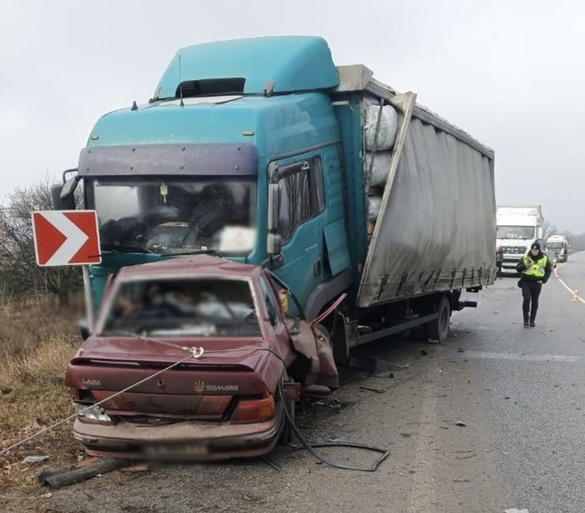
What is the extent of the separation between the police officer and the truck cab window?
26.0 feet

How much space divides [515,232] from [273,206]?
27.3 m

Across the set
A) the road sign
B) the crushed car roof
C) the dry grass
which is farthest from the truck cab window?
the dry grass

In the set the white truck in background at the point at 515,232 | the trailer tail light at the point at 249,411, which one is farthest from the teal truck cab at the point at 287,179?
the white truck in background at the point at 515,232

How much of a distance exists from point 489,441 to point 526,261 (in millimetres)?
8665

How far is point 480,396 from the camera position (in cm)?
722

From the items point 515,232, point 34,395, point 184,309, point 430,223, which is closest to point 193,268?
point 184,309

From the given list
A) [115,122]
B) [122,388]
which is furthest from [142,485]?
[115,122]

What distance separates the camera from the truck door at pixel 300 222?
588 centimetres

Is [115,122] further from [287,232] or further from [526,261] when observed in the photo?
[526,261]

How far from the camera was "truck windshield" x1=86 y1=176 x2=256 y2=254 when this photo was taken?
5664 mm

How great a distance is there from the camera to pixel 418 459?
505cm

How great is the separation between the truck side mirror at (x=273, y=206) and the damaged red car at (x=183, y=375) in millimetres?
770

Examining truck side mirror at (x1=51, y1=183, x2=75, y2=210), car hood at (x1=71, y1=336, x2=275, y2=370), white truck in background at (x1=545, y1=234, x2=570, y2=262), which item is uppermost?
truck side mirror at (x1=51, y1=183, x2=75, y2=210)

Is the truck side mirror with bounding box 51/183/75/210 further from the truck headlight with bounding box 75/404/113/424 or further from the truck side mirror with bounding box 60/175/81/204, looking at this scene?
the truck headlight with bounding box 75/404/113/424
